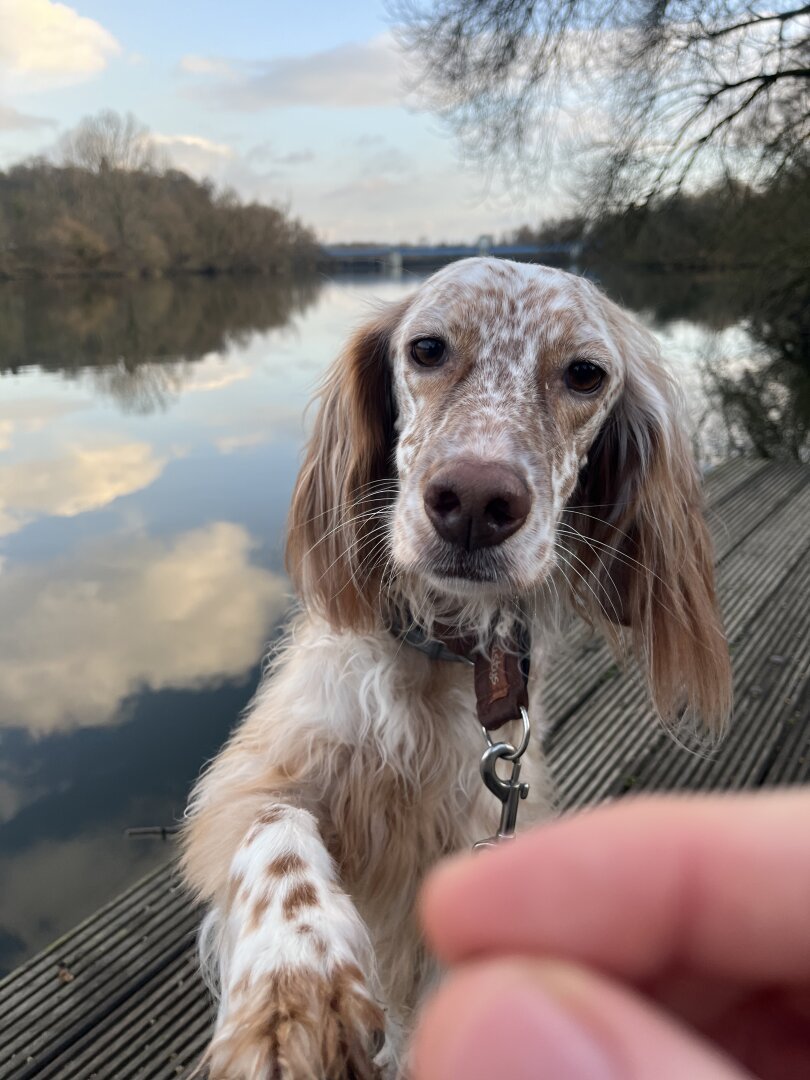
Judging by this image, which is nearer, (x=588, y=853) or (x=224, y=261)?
(x=588, y=853)

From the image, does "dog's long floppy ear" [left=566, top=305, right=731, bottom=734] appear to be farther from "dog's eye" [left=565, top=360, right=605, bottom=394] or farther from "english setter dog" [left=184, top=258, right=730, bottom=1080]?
"dog's eye" [left=565, top=360, right=605, bottom=394]

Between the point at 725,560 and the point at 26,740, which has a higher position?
the point at 725,560

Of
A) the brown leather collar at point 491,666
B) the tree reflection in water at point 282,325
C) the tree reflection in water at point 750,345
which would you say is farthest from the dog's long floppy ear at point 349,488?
the tree reflection in water at point 750,345

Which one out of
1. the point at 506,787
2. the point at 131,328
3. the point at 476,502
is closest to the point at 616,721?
the point at 506,787

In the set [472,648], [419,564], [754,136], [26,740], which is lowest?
[26,740]

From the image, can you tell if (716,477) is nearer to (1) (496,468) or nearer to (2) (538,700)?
(2) (538,700)

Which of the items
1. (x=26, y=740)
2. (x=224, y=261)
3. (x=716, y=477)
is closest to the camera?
(x=26, y=740)

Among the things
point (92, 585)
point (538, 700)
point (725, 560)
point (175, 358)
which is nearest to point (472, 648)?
point (538, 700)
